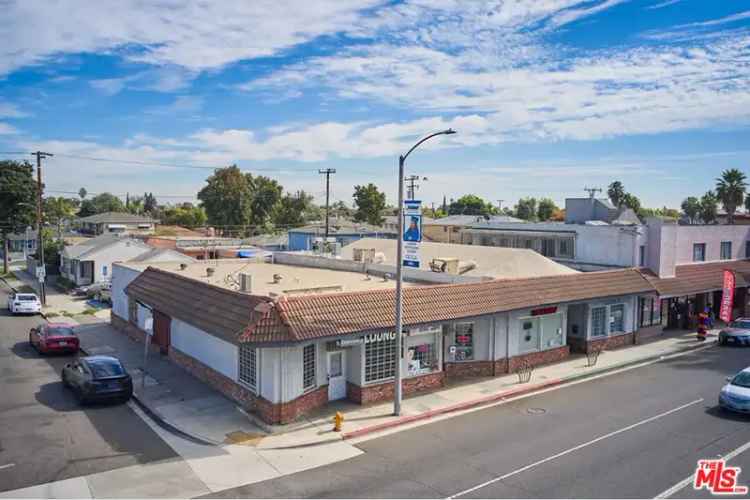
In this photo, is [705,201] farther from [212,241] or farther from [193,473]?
[193,473]

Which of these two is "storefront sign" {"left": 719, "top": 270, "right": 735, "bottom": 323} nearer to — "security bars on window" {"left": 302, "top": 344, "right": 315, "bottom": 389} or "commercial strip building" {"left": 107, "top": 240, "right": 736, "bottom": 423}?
"commercial strip building" {"left": 107, "top": 240, "right": 736, "bottom": 423}

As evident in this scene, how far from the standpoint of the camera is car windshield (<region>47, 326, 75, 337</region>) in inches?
1118

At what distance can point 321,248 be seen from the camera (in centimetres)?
4066

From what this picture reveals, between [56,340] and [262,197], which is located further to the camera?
[262,197]

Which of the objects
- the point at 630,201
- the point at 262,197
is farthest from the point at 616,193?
the point at 262,197

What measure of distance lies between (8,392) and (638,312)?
31572 millimetres

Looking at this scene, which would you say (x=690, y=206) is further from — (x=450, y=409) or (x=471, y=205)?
(x=450, y=409)

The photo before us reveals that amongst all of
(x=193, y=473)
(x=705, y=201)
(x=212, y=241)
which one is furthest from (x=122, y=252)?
(x=705, y=201)

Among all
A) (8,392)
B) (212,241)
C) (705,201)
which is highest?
(705,201)

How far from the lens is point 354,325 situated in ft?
64.9

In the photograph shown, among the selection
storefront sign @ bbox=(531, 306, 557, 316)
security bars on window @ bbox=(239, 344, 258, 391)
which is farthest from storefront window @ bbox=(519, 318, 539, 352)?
security bars on window @ bbox=(239, 344, 258, 391)

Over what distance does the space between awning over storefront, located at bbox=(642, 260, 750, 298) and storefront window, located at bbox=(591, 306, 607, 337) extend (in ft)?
14.3

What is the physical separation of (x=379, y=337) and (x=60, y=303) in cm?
3536

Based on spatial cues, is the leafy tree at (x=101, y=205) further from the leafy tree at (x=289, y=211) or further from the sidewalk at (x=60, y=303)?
the sidewalk at (x=60, y=303)
